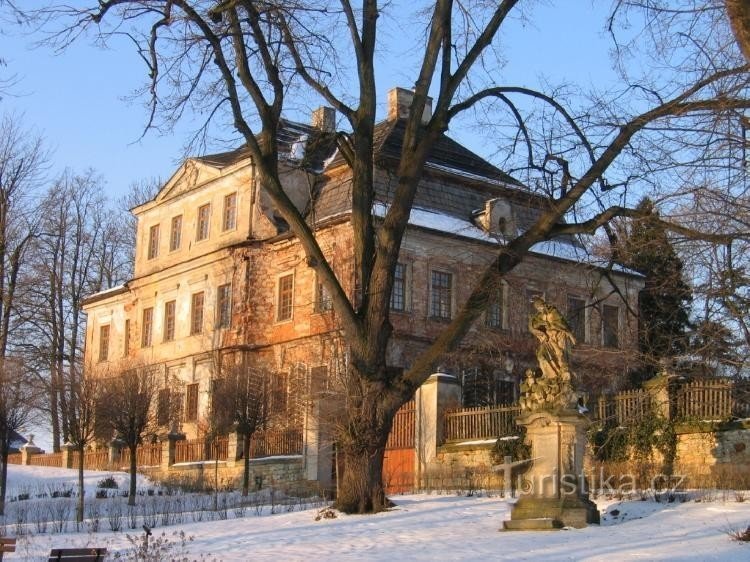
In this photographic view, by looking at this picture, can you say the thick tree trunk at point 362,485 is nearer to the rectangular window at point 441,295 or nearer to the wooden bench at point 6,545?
the wooden bench at point 6,545

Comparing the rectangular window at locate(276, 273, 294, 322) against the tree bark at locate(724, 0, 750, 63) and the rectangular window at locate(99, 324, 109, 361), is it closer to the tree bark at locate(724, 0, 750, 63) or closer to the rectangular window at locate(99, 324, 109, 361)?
the rectangular window at locate(99, 324, 109, 361)

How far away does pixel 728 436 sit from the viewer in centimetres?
1877

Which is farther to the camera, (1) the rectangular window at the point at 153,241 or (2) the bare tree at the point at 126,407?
(1) the rectangular window at the point at 153,241

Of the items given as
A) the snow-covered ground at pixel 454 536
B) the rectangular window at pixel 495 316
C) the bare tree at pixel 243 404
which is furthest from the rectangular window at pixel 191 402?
the snow-covered ground at pixel 454 536

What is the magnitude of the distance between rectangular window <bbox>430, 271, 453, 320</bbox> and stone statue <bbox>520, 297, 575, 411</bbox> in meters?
17.8

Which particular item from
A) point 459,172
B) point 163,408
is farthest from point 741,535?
point 163,408

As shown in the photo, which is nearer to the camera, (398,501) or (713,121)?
(713,121)

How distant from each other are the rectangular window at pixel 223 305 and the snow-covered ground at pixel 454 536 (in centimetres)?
2025

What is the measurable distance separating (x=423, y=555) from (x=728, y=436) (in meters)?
8.41

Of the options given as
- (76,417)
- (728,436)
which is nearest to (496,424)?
(728,436)

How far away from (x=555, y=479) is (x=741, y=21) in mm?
6675

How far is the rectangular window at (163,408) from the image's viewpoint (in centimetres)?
3425

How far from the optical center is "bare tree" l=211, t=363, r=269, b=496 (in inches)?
1110

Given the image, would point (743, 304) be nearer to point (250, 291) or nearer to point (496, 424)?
point (496, 424)
